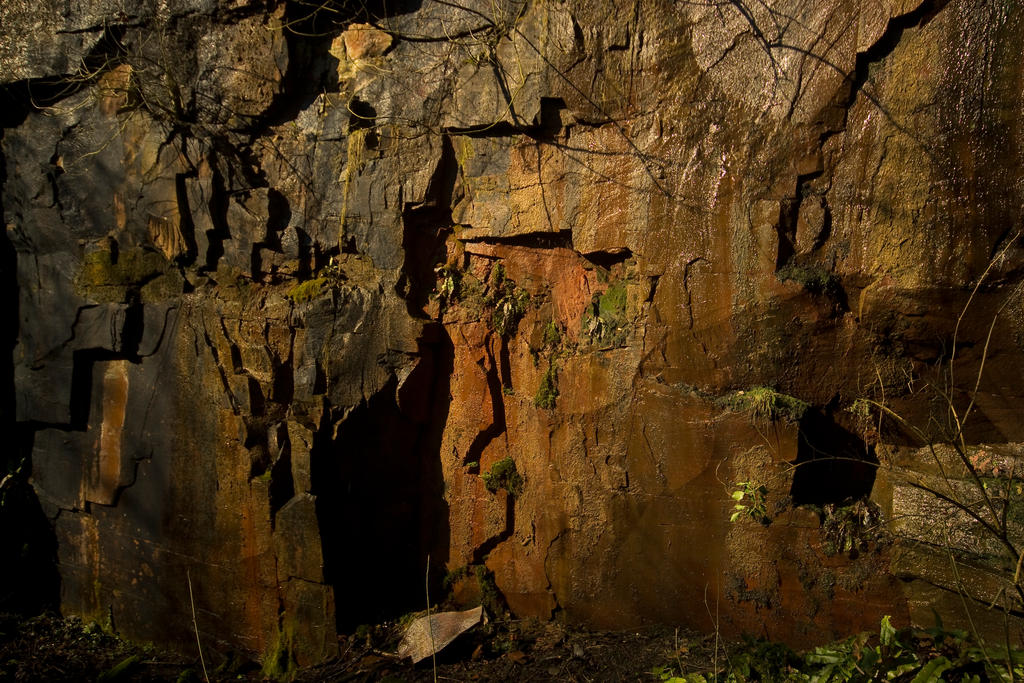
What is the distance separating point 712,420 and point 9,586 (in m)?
5.19

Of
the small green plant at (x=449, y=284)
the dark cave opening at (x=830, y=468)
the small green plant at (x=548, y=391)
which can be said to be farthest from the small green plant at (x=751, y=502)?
the small green plant at (x=449, y=284)

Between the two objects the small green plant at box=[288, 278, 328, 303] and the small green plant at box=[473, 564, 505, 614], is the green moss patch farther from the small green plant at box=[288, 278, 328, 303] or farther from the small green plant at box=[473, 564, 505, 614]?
the small green plant at box=[473, 564, 505, 614]

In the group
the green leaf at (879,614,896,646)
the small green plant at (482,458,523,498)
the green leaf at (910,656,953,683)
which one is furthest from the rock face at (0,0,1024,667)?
the green leaf at (910,656,953,683)

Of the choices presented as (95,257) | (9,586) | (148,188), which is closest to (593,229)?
(148,188)

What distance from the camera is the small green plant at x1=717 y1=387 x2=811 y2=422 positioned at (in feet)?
11.7

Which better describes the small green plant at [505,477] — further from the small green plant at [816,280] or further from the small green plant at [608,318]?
the small green plant at [816,280]

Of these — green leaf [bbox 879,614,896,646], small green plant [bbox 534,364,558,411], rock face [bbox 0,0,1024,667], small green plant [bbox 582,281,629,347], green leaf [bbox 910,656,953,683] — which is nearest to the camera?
green leaf [bbox 910,656,953,683]

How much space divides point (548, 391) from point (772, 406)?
1240 mm

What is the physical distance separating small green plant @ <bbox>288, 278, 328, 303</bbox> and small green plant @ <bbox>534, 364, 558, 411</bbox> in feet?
4.82

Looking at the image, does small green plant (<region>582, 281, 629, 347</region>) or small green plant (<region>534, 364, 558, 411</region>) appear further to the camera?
small green plant (<region>534, 364, 558, 411</region>)

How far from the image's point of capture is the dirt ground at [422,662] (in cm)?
381

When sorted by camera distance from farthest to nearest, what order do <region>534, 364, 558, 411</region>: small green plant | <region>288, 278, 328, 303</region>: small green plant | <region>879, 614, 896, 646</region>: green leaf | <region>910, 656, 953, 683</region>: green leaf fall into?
<region>288, 278, 328, 303</region>: small green plant
<region>534, 364, 558, 411</region>: small green plant
<region>879, 614, 896, 646</region>: green leaf
<region>910, 656, 953, 683</region>: green leaf

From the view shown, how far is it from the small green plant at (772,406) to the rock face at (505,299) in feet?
0.06

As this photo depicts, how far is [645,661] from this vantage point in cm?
376
